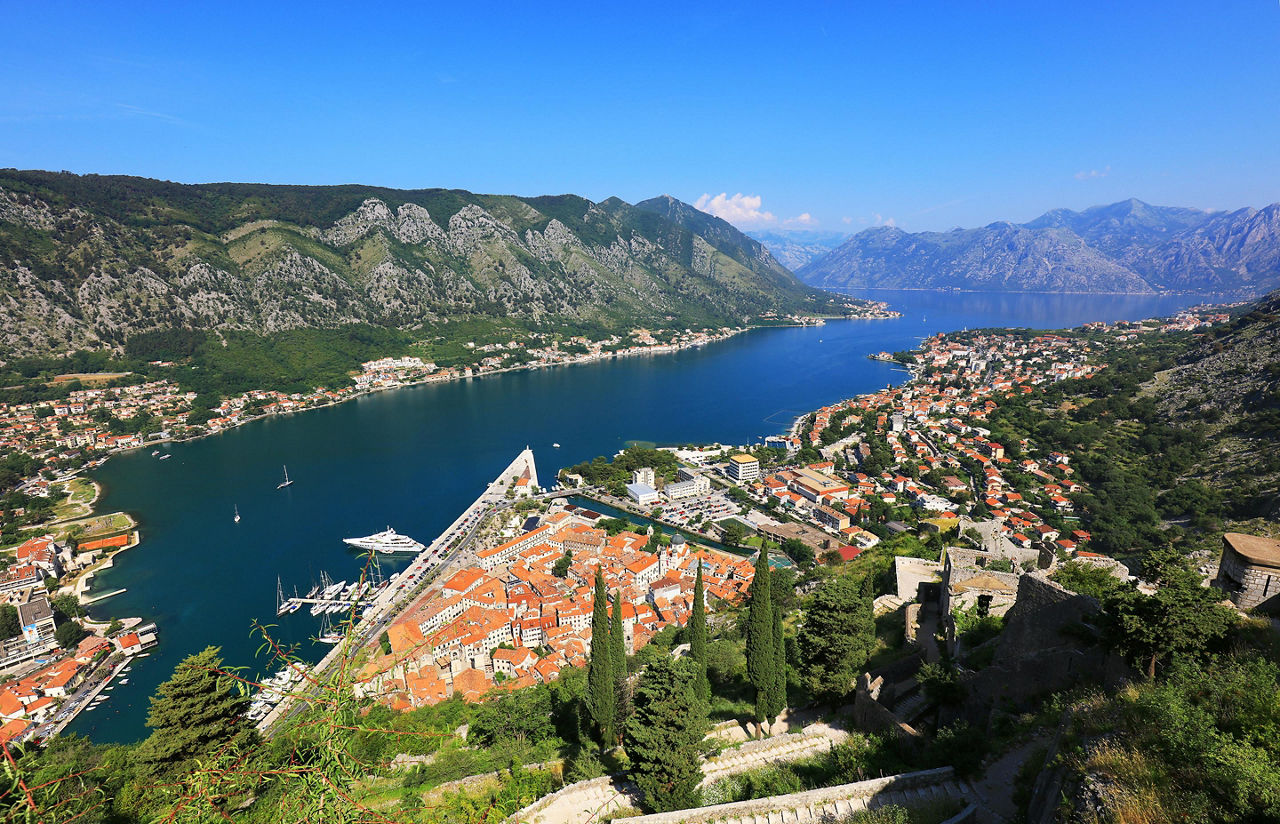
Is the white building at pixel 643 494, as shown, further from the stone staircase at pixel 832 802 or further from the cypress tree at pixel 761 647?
the stone staircase at pixel 832 802

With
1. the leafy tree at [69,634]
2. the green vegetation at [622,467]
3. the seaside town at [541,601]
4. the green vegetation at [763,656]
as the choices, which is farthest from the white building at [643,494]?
the leafy tree at [69,634]

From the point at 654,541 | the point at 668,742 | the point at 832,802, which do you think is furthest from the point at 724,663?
the point at 654,541

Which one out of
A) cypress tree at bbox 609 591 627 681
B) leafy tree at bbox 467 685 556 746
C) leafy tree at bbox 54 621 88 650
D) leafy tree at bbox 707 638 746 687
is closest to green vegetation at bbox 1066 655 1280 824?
cypress tree at bbox 609 591 627 681

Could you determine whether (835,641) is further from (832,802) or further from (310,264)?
(310,264)

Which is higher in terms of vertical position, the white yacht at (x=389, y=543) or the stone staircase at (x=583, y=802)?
the stone staircase at (x=583, y=802)

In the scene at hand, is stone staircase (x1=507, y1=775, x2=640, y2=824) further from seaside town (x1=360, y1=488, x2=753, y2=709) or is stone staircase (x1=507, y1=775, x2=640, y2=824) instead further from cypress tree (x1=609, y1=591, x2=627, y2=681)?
seaside town (x1=360, y1=488, x2=753, y2=709)

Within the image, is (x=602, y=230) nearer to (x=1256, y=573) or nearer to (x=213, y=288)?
(x=213, y=288)

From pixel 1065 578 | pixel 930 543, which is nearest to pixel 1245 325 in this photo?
pixel 930 543

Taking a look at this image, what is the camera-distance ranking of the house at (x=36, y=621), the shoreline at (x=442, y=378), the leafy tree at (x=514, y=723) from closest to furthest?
the leafy tree at (x=514, y=723) < the house at (x=36, y=621) < the shoreline at (x=442, y=378)
